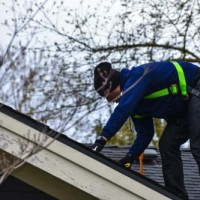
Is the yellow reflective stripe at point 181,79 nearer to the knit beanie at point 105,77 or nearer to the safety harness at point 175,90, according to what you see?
the safety harness at point 175,90

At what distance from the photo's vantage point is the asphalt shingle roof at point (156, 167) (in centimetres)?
867

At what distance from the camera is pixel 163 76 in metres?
7.04

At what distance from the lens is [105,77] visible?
22.5 feet

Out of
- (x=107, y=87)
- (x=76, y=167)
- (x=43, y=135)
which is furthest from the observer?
(x=107, y=87)

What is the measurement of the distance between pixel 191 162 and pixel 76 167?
355 cm

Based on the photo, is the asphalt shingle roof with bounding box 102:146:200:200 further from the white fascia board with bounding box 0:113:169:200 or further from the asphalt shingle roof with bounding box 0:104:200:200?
the white fascia board with bounding box 0:113:169:200

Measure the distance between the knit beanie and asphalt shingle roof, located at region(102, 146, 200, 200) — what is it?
188 centimetres

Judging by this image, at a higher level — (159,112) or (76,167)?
(159,112)

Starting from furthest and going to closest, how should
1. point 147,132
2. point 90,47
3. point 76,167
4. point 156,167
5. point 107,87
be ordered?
point 90,47 → point 156,167 → point 147,132 → point 107,87 → point 76,167

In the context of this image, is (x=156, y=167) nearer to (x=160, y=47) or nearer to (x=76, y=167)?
(x=76, y=167)

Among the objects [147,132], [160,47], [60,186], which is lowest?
[60,186]

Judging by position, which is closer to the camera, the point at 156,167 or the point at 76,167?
the point at 76,167

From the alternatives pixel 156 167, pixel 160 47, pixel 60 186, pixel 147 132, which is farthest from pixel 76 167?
pixel 160 47

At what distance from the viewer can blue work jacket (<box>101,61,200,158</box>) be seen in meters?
6.72
